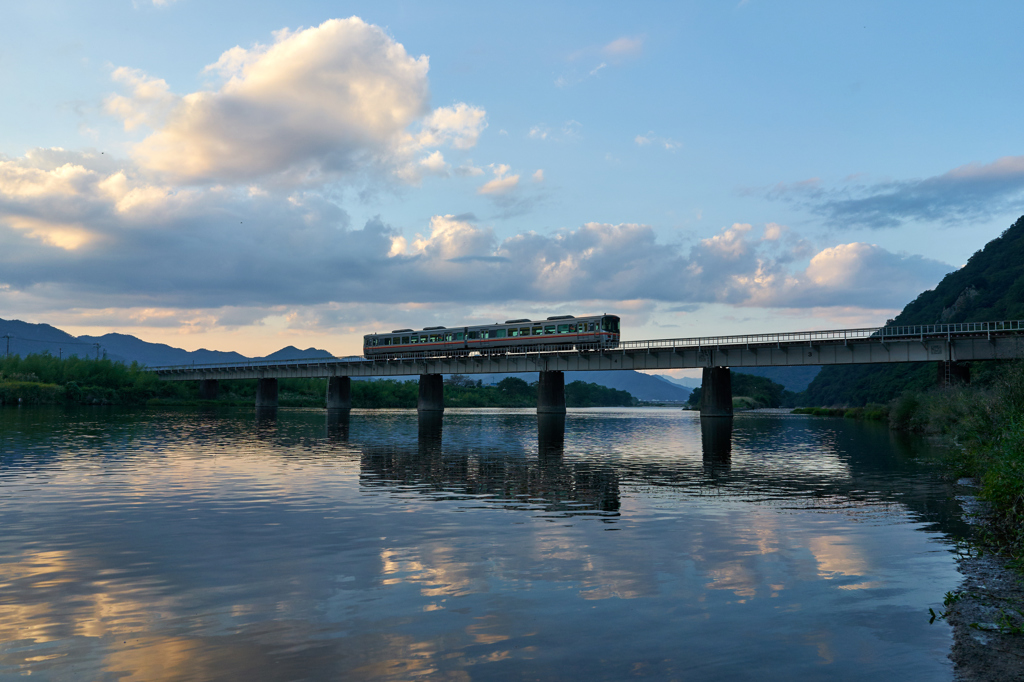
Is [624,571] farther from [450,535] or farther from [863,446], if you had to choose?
[863,446]

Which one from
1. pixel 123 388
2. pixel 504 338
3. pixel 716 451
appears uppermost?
pixel 504 338

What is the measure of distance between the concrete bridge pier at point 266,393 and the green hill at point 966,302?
12217 cm

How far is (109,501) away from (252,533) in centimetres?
794

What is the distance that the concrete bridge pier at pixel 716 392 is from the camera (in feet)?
293

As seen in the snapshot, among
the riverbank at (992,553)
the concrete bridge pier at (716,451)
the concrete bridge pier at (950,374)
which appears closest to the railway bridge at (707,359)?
the concrete bridge pier at (950,374)

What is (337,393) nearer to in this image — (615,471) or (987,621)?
(615,471)

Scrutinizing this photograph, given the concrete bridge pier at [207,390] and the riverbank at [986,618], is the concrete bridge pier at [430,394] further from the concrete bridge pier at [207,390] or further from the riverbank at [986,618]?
the riverbank at [986,618]

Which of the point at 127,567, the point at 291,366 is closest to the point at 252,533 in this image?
the point at 127,567

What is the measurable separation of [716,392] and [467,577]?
271ft

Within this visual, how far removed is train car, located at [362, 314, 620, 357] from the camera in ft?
292

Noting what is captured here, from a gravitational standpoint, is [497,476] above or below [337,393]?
below

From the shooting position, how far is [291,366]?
133625 millimetres

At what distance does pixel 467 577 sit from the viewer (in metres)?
12.9

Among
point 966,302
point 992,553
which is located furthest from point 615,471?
point 966,302
